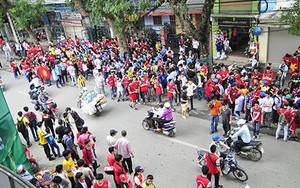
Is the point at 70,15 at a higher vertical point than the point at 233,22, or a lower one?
higher

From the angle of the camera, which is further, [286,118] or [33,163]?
[33,163]

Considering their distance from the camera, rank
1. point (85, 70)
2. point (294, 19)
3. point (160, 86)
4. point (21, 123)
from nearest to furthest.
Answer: point (294, 19) < point (21, 123) < point (160, 86) < point (85, 70)

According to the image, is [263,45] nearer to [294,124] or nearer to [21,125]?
[294,124]

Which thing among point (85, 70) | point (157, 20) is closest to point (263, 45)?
point (157, 20)

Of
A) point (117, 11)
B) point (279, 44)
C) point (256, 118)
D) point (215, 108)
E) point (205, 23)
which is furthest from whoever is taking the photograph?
point (279, 44)

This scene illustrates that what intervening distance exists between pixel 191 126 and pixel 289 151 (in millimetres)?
3497

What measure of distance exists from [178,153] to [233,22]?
9.59 m

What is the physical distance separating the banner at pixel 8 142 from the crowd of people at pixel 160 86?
1333 millimetres

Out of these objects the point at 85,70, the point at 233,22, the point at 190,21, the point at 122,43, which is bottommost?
the point at 85,70

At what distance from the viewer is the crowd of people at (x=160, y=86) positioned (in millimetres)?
9427

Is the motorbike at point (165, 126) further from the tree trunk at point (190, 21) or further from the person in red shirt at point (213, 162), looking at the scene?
the tree trunk at point (190, 21)

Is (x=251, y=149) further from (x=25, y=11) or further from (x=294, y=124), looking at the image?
(x=25, y=11)

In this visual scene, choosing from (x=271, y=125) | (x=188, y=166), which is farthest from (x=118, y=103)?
(x=271, y=125)

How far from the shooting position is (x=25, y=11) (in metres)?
22.1
